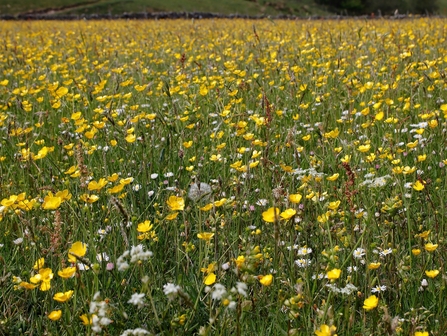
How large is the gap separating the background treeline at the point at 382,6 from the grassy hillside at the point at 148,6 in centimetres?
754

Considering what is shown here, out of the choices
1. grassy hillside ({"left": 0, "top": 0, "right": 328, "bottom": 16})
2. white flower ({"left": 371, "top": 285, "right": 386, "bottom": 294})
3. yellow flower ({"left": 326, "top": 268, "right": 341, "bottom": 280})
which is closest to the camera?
yellow flower ({"left": 326, "top": 268, "right": 341, "bottom": 280})

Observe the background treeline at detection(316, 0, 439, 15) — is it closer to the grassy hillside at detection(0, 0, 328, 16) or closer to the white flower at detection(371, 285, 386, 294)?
the grassy hillside at detection(0, 0, 328, 16)

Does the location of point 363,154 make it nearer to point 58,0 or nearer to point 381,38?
point 381,38

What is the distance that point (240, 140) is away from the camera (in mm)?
3168

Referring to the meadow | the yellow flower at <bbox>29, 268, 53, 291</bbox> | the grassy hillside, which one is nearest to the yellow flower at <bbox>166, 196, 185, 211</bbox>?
the meadow

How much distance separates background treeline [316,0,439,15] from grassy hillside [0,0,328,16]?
7.54 meters

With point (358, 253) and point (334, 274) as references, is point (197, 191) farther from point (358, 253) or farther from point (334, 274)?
point (334, 274)

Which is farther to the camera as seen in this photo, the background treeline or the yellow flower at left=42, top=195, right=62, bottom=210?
the background treeline

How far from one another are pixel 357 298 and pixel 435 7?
2111 inches

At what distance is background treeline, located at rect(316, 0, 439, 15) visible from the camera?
47.1m

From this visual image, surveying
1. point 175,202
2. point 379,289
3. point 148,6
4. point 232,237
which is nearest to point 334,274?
point 379,289

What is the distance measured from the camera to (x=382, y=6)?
4975 cm

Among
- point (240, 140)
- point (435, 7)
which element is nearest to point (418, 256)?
point (240, 140)

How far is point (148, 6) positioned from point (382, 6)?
25.2m
